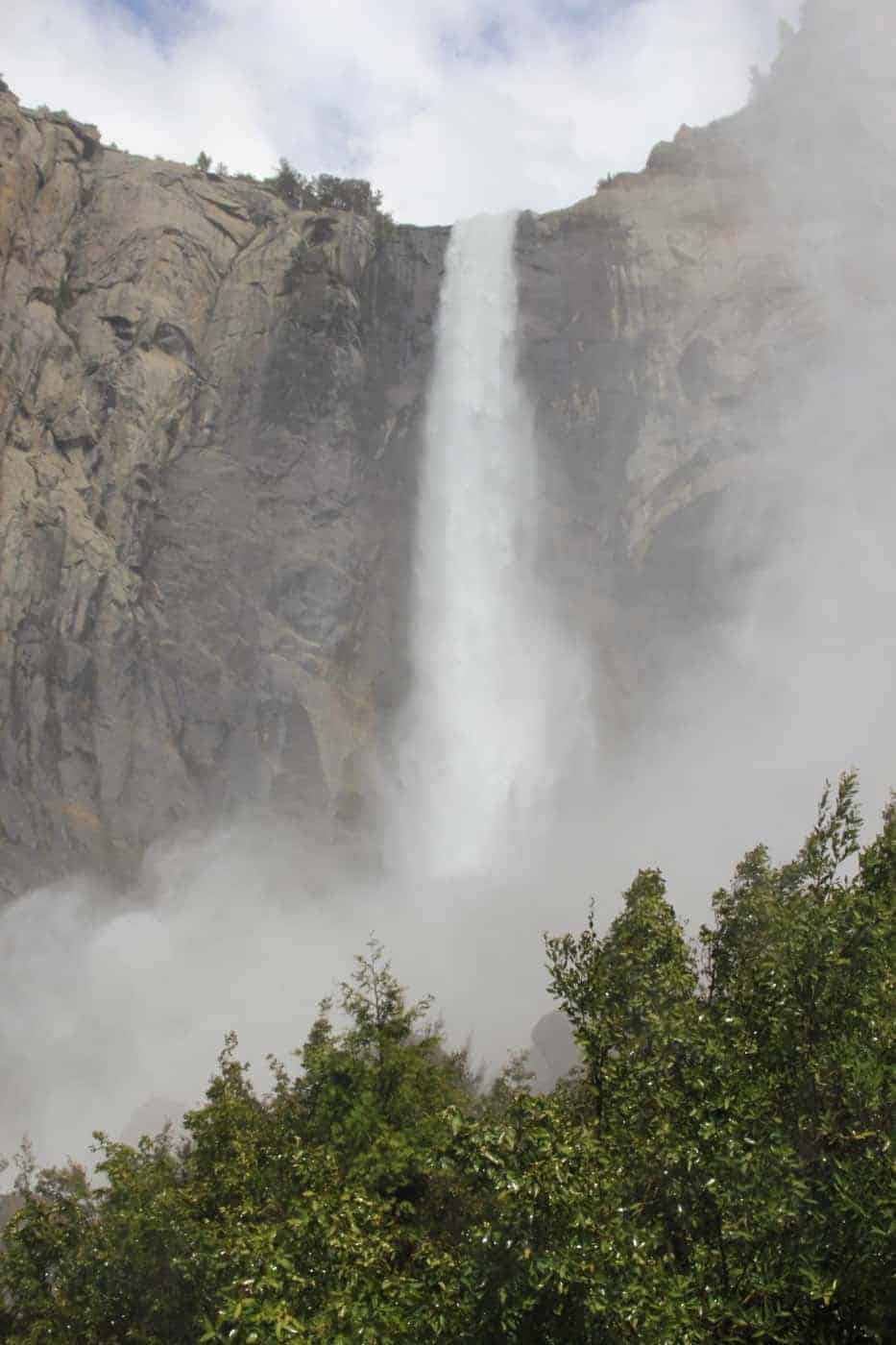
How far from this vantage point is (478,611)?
2330 inches

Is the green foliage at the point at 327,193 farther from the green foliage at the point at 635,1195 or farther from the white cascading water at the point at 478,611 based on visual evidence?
the green foliage at the point at 635,1195

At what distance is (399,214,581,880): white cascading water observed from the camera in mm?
55062

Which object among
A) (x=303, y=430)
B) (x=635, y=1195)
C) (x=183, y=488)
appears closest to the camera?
(x=635, y=1195)

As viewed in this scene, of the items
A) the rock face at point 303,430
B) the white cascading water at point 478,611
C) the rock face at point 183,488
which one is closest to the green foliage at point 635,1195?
the rock face at point 183,488

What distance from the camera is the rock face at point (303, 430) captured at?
5150cm

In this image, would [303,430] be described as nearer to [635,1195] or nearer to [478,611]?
[478,611]

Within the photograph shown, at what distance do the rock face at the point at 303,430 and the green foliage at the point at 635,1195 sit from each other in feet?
118

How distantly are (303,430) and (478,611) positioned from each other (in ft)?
44.8

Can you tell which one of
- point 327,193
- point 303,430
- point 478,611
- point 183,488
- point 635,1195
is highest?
point 327,193

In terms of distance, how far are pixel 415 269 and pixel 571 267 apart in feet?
29.7

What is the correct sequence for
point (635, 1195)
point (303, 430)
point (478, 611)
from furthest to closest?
1. point (303, 430)
2. point (478, 611)
3. point (635, 1195)

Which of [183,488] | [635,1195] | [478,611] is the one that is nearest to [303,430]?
[183,488]

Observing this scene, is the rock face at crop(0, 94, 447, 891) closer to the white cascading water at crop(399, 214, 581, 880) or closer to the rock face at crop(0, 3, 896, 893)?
the rock face at crop(0, 3, 896, 893)

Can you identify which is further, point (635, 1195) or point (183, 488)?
point (183, 488)
